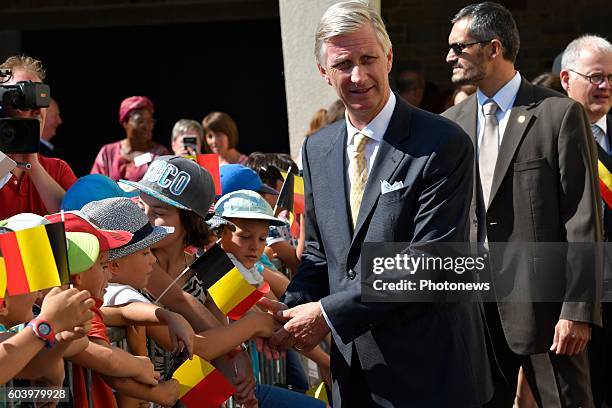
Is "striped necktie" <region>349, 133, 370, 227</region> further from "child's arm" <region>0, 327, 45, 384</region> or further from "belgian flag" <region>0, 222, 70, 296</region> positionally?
"child's arm" <region>0, 327, 45, 384</region>

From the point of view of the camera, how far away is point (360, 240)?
13.1 ft

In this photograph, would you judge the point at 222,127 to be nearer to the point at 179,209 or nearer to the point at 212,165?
the point at 212,165

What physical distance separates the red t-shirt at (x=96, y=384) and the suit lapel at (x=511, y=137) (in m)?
1.97

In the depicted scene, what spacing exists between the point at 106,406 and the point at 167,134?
11190 mm

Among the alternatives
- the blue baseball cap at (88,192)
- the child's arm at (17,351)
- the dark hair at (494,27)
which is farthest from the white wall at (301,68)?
the child's arm at (17,351)

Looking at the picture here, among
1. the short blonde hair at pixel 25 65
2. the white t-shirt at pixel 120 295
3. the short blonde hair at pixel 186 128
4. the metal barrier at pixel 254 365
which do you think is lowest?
the metal barrier at pixel 254 365

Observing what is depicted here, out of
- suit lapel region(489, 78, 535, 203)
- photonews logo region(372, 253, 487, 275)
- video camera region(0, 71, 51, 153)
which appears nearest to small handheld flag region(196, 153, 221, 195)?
video camera region(0, 71, 51, 153)

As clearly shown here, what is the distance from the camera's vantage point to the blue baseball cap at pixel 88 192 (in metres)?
5.07

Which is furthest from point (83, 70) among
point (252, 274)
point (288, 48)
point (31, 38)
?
point (252, 274)

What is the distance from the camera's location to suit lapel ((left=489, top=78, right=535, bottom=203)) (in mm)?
5305

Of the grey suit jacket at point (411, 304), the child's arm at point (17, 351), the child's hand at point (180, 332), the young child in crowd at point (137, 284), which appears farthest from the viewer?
the young child in crowd at point (137, 284)

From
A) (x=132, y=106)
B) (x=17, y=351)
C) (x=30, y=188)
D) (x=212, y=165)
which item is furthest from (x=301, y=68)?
(x=17, y=351)

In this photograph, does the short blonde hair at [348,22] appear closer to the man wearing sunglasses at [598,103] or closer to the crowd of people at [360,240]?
the crowd of people at [360,240]

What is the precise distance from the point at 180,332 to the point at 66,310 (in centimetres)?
84
